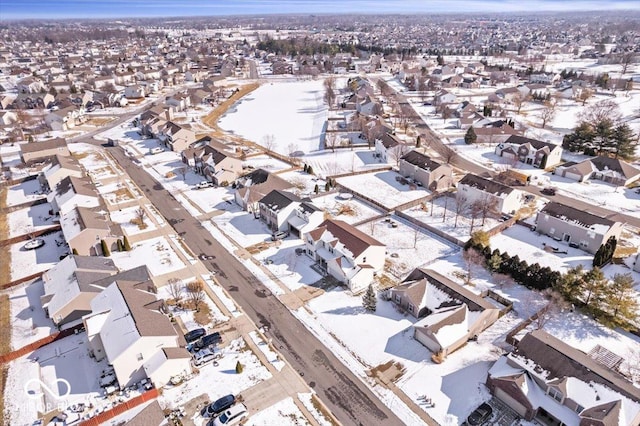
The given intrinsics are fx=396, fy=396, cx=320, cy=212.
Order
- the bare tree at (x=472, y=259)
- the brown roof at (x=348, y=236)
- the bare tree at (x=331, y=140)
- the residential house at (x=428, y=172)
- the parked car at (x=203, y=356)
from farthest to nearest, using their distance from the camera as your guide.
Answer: the bare tree at (x=331, y=140)
the residential house at (x=428, y=172)
the bare tree at (x=472, y=259)
the brown roof at (x=348, y=236)
the parked car at (x=203, y=356)

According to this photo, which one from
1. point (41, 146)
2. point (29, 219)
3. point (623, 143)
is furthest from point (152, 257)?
point (623, 143)

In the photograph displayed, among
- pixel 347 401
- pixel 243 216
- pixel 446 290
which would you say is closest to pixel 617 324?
pixel 446 290

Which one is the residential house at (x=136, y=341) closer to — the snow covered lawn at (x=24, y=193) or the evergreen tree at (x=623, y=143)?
the snow covered lawn at (x=24, y=193)

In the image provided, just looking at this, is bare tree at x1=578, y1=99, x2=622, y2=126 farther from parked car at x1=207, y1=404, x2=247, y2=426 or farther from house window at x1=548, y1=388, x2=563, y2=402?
parked car at x1=207, y1=404, x2=247, y2=426

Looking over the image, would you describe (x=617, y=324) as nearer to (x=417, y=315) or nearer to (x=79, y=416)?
(x=417, y=315)

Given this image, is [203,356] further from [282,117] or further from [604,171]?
[282,117]

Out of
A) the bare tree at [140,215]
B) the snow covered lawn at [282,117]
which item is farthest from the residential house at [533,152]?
the bare tree at [140,215]

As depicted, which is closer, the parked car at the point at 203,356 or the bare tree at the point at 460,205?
the parked car at the point at 203,356
